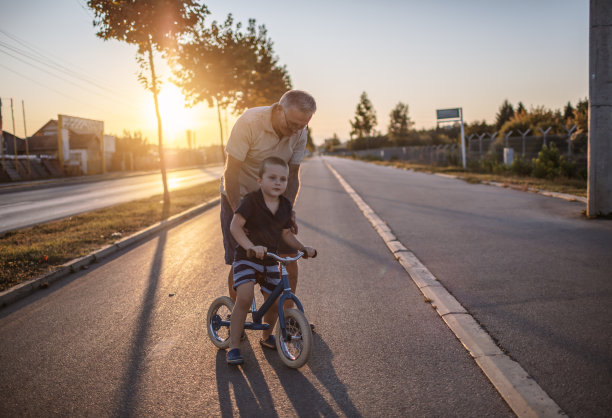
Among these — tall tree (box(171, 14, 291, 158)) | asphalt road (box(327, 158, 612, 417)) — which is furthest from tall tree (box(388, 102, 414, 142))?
asphalt road (box(327, 158, 612, 417))

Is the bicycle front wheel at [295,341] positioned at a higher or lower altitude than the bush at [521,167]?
lower

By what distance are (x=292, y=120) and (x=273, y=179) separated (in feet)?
1.35

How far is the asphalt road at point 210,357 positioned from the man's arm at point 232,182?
1129 millimetres

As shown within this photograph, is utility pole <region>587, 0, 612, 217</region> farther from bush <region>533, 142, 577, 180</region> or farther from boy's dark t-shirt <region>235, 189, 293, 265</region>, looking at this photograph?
bush <region>533, 142, 577, 180</region>

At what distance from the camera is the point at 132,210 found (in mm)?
11812

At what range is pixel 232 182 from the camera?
318cm

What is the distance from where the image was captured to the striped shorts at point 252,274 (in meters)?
3.02

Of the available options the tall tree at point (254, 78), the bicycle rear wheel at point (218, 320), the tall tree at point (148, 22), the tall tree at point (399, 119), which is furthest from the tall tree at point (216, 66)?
the tall tree at point (399, 119)

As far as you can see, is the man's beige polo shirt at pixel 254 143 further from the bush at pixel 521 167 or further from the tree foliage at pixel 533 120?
the tree foliage at pixel 533 120

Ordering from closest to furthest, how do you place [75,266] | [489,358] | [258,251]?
[258,251] → [489,358] → [75,266]

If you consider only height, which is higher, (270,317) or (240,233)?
(240,233)

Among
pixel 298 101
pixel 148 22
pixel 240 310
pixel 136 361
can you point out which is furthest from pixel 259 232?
pixel 148 22

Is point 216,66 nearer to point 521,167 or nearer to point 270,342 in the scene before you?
point 521,167

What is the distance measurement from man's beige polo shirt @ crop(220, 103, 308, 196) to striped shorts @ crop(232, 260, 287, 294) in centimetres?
56
